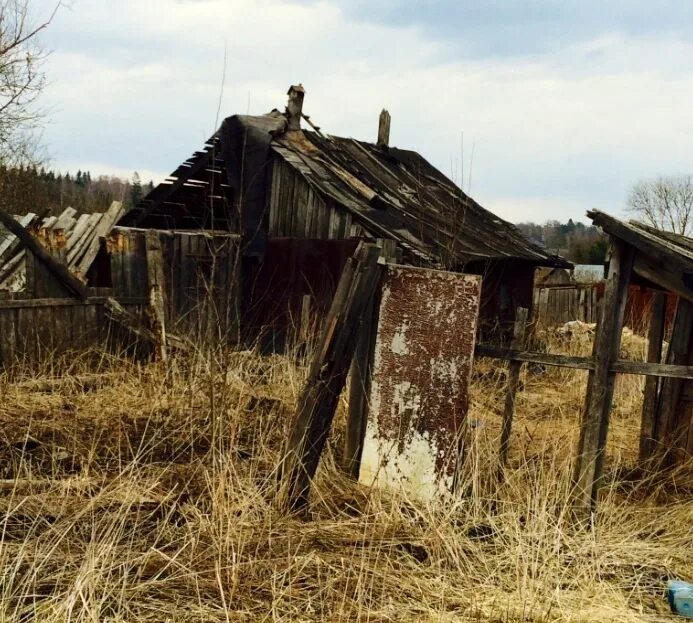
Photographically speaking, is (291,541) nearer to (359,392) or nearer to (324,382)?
(324,382)

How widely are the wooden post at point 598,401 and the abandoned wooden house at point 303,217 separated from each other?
476 centimetres

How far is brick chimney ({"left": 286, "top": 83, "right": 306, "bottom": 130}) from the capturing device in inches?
453

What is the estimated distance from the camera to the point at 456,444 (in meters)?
4.18

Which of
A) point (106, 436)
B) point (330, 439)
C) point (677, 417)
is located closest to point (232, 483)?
point (330, 439)

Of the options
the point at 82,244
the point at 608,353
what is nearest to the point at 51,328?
the point at 82,244

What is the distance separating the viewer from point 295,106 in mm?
Answer: 11641

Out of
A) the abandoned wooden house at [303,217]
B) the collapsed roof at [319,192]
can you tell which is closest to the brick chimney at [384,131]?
the collapsed roof at [319,192]

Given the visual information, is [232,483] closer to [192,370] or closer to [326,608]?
[326,608]

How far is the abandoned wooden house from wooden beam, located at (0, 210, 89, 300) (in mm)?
2507

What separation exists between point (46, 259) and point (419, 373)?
16.5 ft

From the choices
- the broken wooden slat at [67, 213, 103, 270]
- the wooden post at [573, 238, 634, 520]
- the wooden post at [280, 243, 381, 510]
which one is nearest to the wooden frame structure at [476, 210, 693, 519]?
the wooden post at [573, 238, 634, 520]

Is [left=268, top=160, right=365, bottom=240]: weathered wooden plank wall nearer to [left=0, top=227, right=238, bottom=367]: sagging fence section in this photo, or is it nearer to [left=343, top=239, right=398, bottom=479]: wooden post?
[left=0, top=227, right=238, bottom=367]: sagging fence section

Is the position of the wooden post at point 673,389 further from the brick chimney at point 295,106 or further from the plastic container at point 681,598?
the brick chimney at point 295,106

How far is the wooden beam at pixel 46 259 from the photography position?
7.09 meters
